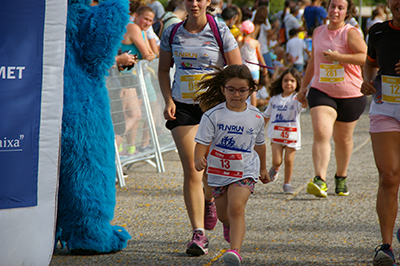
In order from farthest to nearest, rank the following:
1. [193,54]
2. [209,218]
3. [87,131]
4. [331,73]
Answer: [331,73] → [209,218] → [193,54] → [87,131]

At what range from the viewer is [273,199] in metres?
5.66

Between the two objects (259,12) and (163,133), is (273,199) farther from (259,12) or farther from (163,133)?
(259,12)

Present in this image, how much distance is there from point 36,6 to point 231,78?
4.50 feet

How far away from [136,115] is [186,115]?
2.88m

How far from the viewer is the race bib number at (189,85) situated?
159 inches

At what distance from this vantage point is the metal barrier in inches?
255

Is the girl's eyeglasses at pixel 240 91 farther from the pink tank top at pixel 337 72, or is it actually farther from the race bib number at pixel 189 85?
the pink tank top at pixel 337 72

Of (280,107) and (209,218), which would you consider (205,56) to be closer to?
(209,218)

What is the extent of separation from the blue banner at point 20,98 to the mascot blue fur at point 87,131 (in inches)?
13.1

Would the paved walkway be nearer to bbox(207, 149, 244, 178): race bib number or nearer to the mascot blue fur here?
the mascot blue fur

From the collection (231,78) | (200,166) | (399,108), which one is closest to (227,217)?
(200,166)

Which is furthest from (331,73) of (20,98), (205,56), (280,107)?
(20,98)

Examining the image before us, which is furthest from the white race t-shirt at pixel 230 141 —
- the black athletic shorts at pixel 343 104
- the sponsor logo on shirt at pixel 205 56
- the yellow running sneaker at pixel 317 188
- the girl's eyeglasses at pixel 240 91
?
the black athletic shorts at pixel 343 104

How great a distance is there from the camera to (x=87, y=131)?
3795 millimetres
